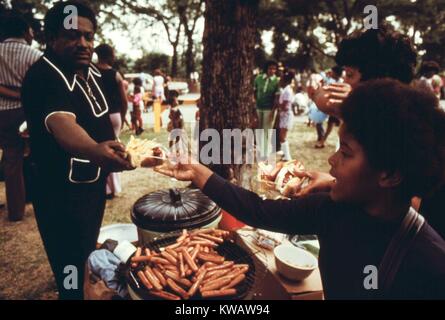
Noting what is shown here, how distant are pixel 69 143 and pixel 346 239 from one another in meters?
A: 2.06

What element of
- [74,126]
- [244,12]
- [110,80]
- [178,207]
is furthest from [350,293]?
[110,80]

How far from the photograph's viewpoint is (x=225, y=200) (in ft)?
6.31

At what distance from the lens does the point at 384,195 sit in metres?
1.58

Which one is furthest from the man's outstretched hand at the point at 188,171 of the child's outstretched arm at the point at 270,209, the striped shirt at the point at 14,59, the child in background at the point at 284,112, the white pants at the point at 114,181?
the child in background at the point at 284,112

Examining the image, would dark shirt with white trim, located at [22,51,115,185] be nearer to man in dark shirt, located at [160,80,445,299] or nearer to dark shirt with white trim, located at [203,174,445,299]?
dark shirt with white trim, located at [203,174,445,299]

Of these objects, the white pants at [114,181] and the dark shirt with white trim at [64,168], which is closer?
the dark shirt with white trim at [64,168]

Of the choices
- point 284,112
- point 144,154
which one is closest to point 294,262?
point 144,154

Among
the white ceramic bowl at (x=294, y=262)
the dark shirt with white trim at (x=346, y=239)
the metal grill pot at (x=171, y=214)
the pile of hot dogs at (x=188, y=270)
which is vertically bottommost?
the white ceramic bowl at (x=294, y=262)

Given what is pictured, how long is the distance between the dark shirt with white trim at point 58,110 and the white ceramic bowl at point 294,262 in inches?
73.2

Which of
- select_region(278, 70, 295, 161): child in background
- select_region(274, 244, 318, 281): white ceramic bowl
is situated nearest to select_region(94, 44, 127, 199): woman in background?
select_region(274, 244, 318, 281): white ceramic bowl

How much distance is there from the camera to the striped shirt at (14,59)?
450cm

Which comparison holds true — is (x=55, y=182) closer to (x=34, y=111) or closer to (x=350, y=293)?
(x=34, y=111)

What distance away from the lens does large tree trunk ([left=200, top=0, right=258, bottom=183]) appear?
505cm

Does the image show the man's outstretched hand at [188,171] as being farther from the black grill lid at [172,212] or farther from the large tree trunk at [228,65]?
the large tree trunk at [228,65]
